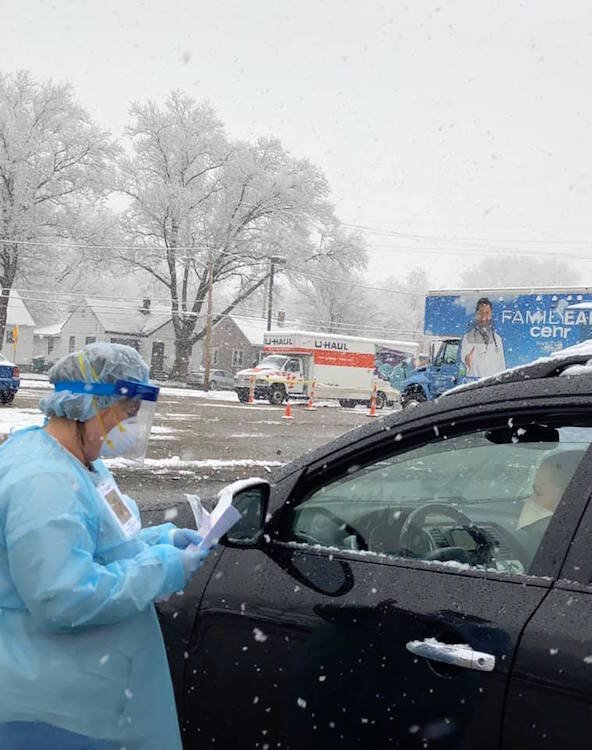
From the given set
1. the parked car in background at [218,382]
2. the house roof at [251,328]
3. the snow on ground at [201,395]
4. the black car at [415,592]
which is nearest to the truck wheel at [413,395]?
the snow on ground at [201,395]

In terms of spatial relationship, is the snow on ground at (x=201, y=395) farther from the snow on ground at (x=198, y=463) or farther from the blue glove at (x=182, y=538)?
the blue glove at (x=182, y=538)

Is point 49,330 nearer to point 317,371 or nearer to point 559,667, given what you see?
point 317,371

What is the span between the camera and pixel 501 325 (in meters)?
22.1

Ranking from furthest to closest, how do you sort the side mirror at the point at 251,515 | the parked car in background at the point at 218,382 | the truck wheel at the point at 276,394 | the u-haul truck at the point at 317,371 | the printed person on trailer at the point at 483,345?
the parked car in background at the point at 218,382
the u-haul truck at the point at 317,371
the truck wheel at the point at 276,394
the printed person on trailer at the point at 483,345
the side mirror at the point at 251,515

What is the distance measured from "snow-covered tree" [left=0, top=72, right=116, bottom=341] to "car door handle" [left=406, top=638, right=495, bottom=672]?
47.2m

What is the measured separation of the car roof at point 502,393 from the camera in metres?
2.15

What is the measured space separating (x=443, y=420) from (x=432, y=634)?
0.55 m

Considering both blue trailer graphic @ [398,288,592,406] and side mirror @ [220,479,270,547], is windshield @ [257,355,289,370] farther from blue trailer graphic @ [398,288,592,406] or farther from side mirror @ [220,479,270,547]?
side mirror @ [220,479,270,547]

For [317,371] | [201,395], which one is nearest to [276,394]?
[317,371]

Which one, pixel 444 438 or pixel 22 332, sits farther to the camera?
pixel 22 332

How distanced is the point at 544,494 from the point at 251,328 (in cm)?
6275

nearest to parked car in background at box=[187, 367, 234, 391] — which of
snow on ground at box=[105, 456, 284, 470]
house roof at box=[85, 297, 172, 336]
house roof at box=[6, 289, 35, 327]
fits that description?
house roof at box=[85, 297, 172, 336]

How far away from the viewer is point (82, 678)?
6.45ft

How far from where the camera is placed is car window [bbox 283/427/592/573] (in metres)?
2.28
